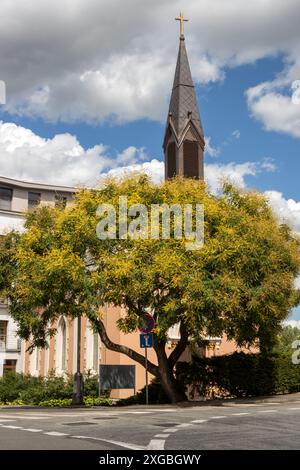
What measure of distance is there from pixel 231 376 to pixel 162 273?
606 cm

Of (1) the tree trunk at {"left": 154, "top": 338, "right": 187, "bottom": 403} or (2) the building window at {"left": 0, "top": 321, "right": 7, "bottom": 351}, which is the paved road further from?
(2) the building window at {"left": 0, "top": 321, "right": 7, "bottom": 351}

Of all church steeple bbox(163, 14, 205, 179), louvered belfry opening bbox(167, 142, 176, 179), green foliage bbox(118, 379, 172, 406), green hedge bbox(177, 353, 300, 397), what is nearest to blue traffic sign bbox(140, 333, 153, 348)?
green hedge bbox(177, 353, 300, 397)

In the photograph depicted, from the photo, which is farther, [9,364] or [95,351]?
[9,364]

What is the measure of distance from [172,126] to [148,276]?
29829 mm

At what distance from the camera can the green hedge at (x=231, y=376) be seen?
24.9 metres

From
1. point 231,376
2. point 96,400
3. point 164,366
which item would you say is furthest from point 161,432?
point 96,400

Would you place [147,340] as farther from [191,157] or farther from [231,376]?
[191,157]

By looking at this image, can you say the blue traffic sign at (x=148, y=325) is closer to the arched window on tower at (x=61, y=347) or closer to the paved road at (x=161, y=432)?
the paved road at (x=161, y=432)

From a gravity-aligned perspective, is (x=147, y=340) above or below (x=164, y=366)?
above

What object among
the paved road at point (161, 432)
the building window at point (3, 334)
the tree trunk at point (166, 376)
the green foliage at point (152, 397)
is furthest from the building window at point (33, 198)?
the paved road at point (161, 432)

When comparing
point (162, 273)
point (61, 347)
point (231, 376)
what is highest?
point (162, 273)

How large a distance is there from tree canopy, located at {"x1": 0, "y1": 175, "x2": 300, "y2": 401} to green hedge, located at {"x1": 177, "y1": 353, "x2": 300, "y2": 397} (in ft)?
2.78

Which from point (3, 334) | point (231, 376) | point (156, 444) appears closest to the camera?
point (156, 444)

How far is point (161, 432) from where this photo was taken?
12.0 meters
